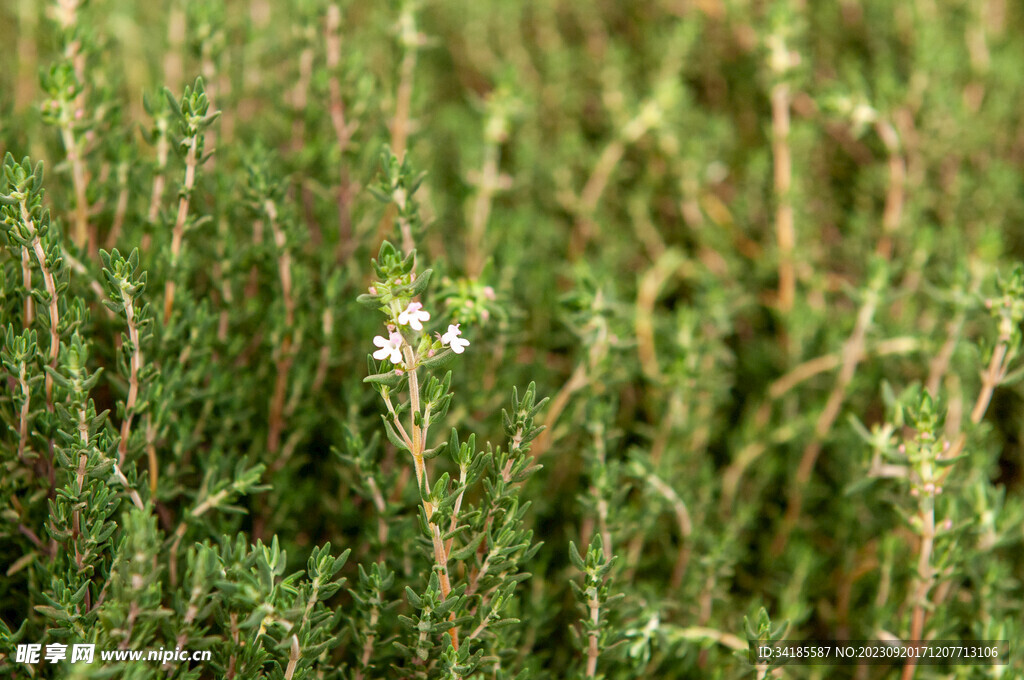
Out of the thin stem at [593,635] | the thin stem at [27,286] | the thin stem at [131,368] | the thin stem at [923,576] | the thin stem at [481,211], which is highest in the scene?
the thin stem at [481,211]

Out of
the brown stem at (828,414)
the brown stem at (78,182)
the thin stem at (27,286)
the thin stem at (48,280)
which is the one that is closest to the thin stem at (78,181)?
the brown stem at (78,182)

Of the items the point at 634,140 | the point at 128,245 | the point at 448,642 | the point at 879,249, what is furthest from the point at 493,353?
the point at 879,249

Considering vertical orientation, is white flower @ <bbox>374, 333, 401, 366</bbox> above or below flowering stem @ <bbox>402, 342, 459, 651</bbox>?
above

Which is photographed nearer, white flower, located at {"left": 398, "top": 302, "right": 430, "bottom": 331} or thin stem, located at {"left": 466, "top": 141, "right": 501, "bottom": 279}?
white flower, located at {"left": 398, "top": 302, "right": 430, "bottom": 331}

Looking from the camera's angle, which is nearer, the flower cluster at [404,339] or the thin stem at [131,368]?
the flower cluster at [404,339]

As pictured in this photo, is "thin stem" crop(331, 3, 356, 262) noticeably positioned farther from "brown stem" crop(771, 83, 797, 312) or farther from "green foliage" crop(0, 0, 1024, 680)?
"brown stem" crop(771, 83, 797, 312)

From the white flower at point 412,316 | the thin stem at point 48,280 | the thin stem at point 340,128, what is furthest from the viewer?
the thin stem at point 340,128

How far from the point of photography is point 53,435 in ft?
4.98

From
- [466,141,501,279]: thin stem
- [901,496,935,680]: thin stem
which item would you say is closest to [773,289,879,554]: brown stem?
[901,496,935,680]: thin stem

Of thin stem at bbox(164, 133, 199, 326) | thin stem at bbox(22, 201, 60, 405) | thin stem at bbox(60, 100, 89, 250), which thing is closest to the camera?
thin stem at bbox(22, 201, 60, 405)

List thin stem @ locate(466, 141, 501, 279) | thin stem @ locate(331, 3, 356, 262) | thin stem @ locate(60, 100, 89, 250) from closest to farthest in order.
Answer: thin stem @ locate(60, 100, 89, 250)
thin stem @ locate(331, 3, 356, 262)
thin stem @ locate(466, 141, 501, 279)

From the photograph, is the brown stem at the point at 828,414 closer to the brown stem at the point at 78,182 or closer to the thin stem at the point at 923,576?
the thin stem at the point at 923,576

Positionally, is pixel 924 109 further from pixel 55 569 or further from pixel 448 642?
pixel 55 569

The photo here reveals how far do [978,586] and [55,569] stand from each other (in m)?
1.98
